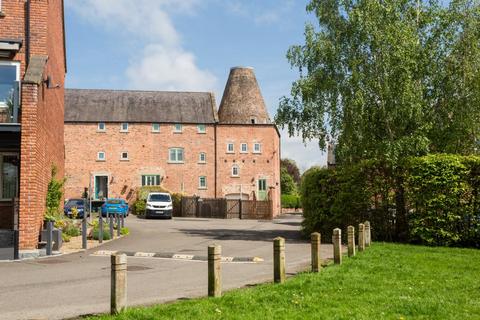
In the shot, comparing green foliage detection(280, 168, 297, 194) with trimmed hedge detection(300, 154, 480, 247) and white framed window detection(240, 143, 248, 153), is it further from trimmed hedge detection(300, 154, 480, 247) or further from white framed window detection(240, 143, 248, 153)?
trimmed hedge detection(300, 154, 480, 247)

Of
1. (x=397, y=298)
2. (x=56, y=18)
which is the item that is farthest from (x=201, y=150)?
(x=397, y=298)

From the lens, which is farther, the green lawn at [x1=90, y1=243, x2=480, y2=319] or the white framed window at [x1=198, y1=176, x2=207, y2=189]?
the white framed window at [x1=198, y1=176, x2=207, y2=189]

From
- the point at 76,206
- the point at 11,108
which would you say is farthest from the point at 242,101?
the point at 11,108

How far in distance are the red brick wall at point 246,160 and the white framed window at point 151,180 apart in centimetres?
569

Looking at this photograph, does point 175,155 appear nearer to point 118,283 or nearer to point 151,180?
point 151,180

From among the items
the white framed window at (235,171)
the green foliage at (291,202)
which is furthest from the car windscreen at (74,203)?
the green foliage at (291,202)

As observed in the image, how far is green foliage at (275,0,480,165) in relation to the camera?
20.0 meters

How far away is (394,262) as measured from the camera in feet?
43.5

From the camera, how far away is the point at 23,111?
594 inches

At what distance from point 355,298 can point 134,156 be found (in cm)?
4296

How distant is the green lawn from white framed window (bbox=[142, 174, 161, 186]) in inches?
1515

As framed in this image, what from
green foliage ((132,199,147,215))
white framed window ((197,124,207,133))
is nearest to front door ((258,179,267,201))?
white framed window ((197,124,207,133))

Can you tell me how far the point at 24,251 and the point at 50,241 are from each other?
29.8 inches

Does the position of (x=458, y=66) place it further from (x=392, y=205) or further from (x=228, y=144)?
(x=228, y=144)
